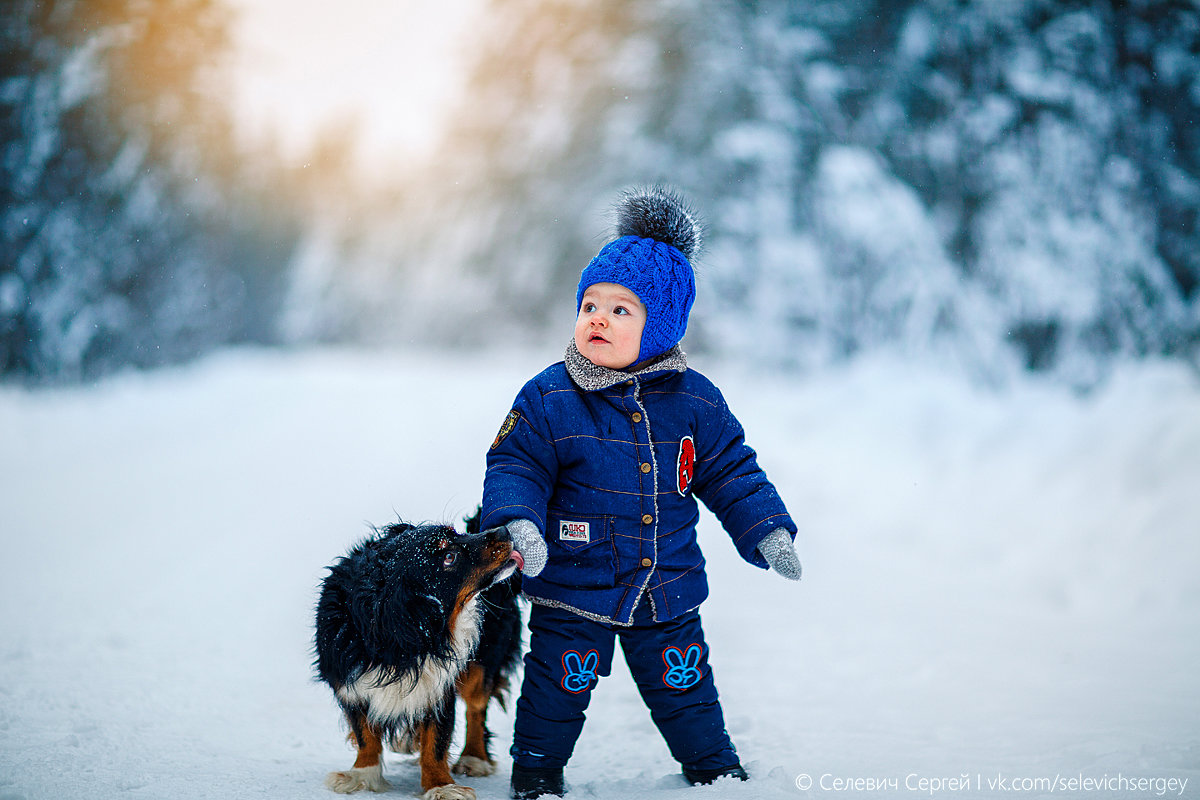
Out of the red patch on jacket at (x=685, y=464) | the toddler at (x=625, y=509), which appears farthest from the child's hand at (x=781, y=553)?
the red patch on jacket at (x=685, y=464)

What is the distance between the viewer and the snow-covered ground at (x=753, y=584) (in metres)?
2.45

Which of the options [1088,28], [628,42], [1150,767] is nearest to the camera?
[1150,767]

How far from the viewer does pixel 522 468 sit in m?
2.20

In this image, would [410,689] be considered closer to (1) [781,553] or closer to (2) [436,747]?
(2) [436,747]

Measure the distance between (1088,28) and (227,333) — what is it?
7431 mm

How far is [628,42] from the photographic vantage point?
7625 mm

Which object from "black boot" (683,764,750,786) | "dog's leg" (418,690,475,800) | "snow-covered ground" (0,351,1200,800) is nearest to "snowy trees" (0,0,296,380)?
"snow-covered ground" (0,351,1200,800)

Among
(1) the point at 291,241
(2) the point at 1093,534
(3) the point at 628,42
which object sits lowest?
(2) the point at 1093,534

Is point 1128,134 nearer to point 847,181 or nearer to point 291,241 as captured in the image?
point 847,181

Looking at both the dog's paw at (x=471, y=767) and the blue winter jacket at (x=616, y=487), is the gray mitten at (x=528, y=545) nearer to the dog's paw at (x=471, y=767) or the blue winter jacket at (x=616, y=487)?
the blue winter jacket at (x=616, y=487)

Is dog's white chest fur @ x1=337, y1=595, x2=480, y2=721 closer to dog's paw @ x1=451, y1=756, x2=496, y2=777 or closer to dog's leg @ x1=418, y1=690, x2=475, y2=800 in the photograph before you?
dog's leg @ x1=418, y1=690, x2=475, y2=800

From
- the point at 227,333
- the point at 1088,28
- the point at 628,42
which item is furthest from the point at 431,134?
the point at 1088,28

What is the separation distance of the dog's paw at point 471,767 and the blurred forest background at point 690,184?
15.1 feet

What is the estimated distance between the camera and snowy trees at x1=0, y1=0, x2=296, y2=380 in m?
6.18
